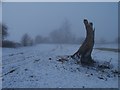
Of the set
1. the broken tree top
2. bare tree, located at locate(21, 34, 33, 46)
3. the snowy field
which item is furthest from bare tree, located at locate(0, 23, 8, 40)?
the snowy field

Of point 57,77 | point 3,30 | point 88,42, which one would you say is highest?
point 3,30

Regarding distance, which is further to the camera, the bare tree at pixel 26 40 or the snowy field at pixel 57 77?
the bare tree at pixel 26 40

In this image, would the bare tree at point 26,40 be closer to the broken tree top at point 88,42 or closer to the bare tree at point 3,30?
the bare tree at point 3,30

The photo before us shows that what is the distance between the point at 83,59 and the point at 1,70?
785cm

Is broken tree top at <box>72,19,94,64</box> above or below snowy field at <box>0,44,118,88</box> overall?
above

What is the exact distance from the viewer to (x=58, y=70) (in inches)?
808

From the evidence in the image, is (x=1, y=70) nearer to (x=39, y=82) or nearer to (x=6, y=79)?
(x=6, y=79)

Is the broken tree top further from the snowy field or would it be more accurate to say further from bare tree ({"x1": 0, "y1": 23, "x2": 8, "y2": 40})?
bare tree ({"x1": 0, "y1": 23, "x2": 8, "y2": 40})

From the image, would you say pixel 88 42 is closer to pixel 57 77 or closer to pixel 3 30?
pixel 57 77

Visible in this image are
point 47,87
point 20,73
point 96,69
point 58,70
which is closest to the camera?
point 47,87

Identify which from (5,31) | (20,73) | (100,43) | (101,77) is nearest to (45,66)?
(20,73)

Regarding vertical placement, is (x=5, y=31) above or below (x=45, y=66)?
above

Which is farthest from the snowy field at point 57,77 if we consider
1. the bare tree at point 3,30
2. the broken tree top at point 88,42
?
the bare tree at point 3,30

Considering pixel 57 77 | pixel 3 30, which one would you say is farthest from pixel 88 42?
pixel 3 30
